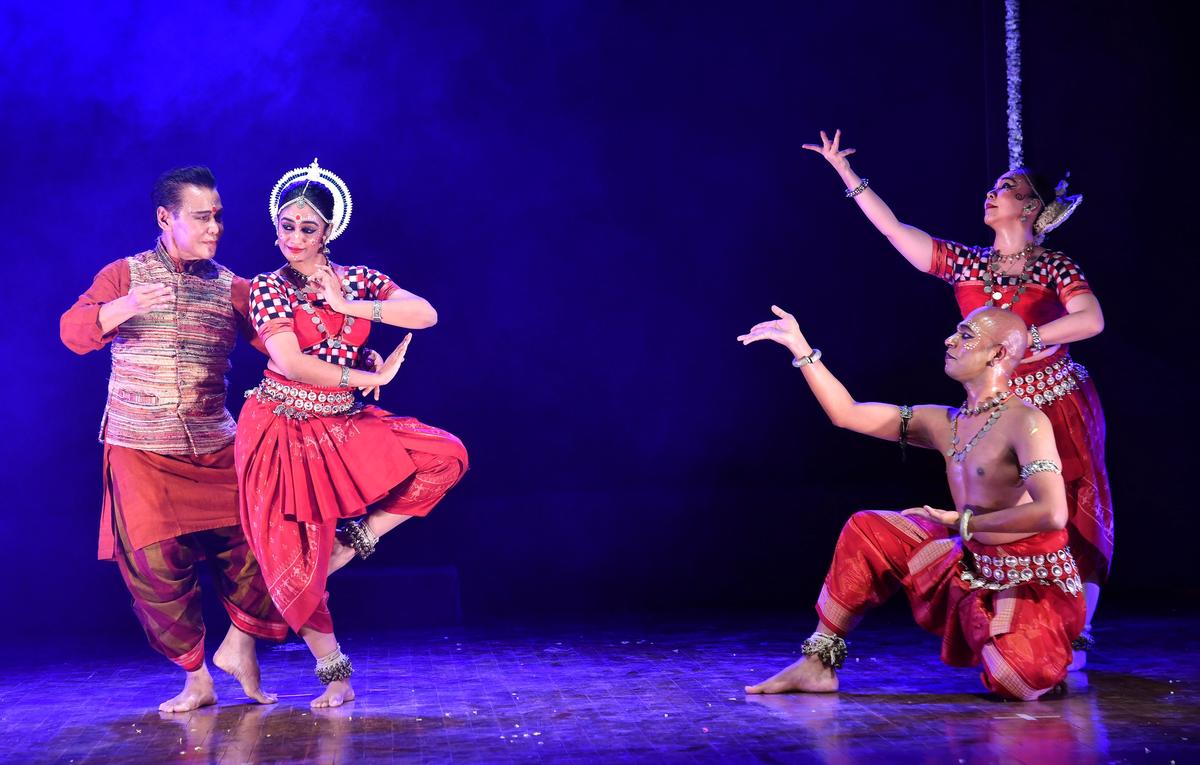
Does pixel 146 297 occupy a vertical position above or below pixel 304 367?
above

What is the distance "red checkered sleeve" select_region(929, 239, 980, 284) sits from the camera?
14.5 ft

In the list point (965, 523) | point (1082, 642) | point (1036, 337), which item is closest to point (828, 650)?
point (965, 523)

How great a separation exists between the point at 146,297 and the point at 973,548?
100 inches

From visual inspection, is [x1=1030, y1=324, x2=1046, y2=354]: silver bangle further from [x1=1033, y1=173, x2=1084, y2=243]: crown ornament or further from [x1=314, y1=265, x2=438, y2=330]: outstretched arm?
[x1=314, y1=265, x2=438, y2=330]: outstretched arm

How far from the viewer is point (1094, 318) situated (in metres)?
4.20

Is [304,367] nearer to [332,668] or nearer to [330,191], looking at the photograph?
[330,191]

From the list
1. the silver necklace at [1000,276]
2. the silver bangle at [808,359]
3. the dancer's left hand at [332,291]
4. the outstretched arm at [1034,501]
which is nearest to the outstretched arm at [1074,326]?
the silver necklace at [1000,276]

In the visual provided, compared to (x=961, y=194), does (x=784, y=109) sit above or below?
above

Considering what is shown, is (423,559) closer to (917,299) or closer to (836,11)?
(917,299)

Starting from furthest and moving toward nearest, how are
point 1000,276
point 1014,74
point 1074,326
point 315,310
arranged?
point 1014,74 → point 1000,276 → point 1074,326 → point 315,310


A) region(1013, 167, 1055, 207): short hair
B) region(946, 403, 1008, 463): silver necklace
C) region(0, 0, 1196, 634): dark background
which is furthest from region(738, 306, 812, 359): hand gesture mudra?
region(0, 0, 1196, 634): dark background

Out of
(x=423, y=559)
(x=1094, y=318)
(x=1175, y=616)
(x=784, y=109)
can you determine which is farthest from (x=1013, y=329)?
(x=423, y=559)

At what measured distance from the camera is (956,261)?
4457 mm

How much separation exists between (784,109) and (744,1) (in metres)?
0.53
